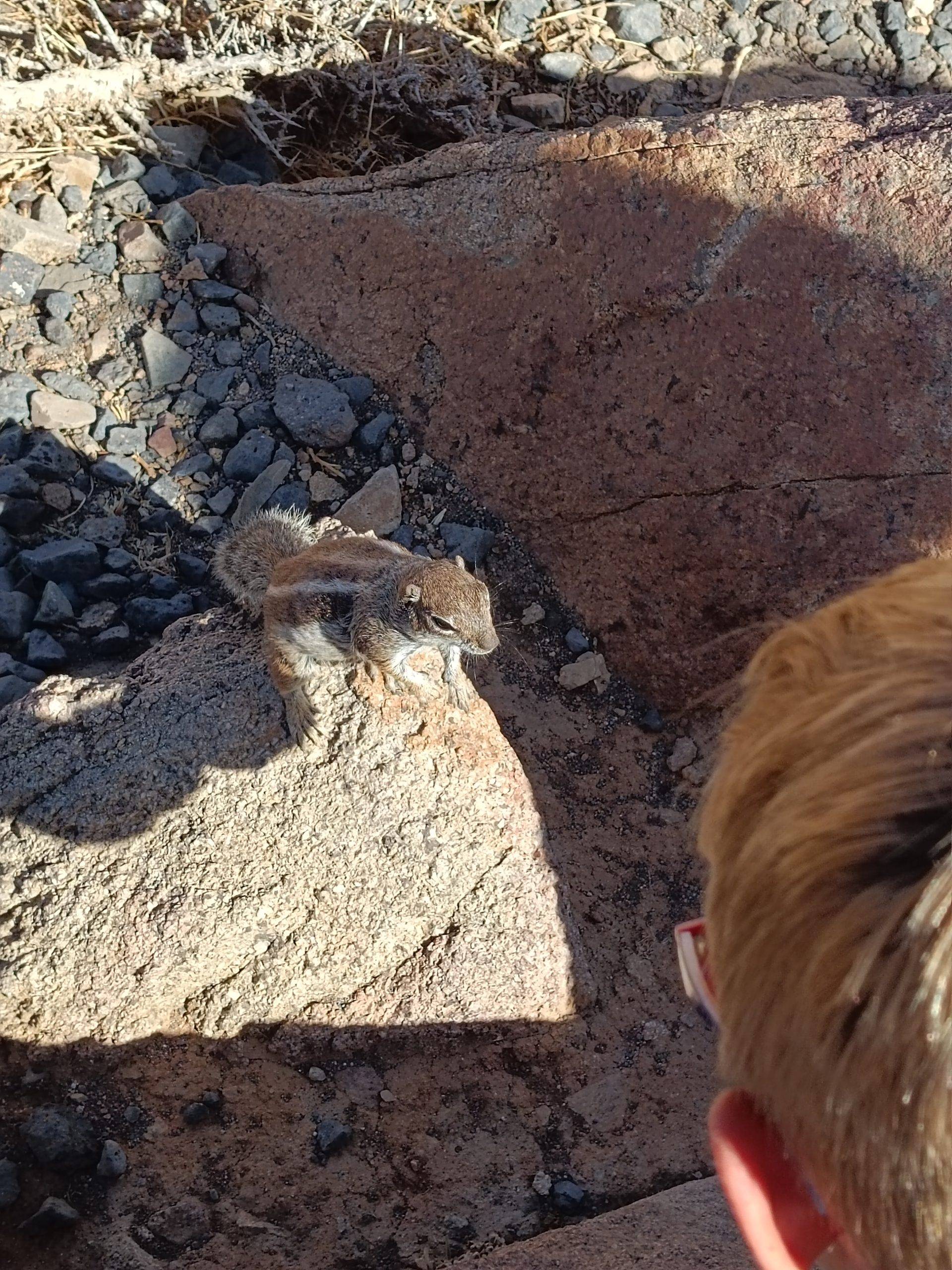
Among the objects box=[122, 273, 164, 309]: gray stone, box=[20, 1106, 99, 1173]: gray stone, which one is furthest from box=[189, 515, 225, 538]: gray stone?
box=[20, 1106, 99, 1173]: gray stone

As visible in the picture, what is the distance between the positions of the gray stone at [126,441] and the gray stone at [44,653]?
37.8 inches

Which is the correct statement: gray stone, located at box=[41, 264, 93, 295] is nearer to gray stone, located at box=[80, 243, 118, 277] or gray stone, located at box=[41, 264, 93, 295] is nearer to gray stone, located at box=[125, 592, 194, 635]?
gray stone, located at box=[80, 243, 118, 277]

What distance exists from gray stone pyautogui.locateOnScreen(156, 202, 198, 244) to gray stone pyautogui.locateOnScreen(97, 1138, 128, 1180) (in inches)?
151

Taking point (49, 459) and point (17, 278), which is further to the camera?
point (17, 278)

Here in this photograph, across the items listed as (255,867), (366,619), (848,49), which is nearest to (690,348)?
(366,619)

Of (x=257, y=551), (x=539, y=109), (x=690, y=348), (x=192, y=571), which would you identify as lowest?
(x=192, y=571)

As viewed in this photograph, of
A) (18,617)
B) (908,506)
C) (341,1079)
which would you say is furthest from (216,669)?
(908,506)

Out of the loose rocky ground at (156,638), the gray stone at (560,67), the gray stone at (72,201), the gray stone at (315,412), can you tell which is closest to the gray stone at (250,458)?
the loose rocky ground at (156,638)

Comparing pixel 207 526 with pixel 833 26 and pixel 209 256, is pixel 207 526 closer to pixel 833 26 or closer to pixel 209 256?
pixel 209 256

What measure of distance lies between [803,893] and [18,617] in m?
3.73

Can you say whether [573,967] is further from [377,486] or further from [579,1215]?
[377,486]

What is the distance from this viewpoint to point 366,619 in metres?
3.62

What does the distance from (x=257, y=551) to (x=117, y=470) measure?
1.04 m

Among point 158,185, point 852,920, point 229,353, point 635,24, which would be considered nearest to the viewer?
point 852,920
